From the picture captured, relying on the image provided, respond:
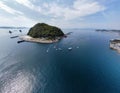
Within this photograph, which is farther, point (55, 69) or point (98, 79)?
point (55, 69)

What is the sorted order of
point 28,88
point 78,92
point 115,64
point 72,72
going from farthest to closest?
point 115,64
point 72,72
point 28,88
point 78,92

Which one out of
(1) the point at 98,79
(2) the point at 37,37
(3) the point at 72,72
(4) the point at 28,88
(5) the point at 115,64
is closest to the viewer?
(4) the point at 28,88

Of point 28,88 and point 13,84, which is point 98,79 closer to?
point 28,88

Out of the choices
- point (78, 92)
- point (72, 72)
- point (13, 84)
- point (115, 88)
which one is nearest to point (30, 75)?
point (13, 84)

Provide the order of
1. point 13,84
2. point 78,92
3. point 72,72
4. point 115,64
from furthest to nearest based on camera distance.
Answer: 1. point 115,64
2. point 72,72
3. point 13,84
4. point 78,92

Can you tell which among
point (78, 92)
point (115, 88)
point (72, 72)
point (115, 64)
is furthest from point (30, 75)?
point (115, 64)

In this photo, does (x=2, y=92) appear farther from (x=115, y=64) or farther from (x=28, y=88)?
(x=115, y=64)

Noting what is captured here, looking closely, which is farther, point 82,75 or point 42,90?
point 82,75

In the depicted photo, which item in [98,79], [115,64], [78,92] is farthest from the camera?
[115,64]
